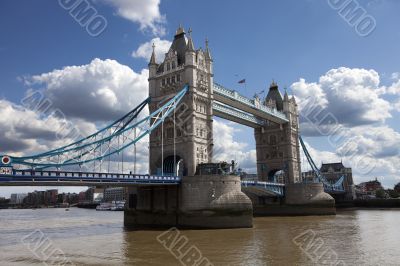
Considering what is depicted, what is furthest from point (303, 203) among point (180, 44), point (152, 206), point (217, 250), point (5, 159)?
point (5, 159)

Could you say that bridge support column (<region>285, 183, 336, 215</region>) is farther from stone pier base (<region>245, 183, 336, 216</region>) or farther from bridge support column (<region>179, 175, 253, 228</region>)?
bridge support column (<region>179, 175, 253, 228</region>)

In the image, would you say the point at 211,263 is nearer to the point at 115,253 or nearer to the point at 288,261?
the point at 288,261

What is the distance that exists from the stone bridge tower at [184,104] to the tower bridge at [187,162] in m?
0.12

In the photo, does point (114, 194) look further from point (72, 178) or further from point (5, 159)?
point (5, 159)

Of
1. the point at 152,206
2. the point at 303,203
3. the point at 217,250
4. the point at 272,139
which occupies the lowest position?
the point at 217,250

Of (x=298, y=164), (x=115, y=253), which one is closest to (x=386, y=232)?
(x=115, y=253)

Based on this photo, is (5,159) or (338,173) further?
(338,173)

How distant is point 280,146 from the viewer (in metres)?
71.9

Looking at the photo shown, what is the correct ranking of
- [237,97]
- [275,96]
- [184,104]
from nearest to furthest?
1. [184,104]
2. [237,97]
3. [275,96]

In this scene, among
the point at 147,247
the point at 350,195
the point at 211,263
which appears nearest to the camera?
the point at 211,263

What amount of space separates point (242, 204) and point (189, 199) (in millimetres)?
5297

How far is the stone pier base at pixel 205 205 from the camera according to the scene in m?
36.0

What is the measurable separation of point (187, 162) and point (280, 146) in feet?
107

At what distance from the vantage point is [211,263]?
19.0m
